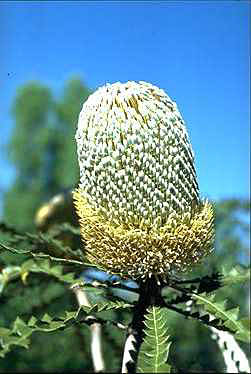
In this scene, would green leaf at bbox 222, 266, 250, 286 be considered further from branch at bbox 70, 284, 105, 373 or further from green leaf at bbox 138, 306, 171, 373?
branch at bbox 70, 284, 105, 373

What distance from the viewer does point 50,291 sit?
212 centimetres

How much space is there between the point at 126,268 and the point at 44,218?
1.32m

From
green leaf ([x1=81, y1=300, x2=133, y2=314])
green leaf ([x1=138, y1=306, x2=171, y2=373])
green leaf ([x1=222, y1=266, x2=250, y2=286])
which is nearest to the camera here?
green leaf ([x1=138, y1=306, x2=171, y2=373])

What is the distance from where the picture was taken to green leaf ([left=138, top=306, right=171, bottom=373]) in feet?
2.64

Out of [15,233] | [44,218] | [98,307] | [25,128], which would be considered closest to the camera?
[98,307]

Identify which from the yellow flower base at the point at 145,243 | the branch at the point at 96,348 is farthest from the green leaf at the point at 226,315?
the branch at the point at 96,348

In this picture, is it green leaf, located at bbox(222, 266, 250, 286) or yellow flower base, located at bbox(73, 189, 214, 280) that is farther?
green leaf, located at bbox(222, 266, 250, 286)

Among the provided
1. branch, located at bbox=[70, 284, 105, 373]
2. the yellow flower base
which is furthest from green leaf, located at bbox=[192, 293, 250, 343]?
branch, located at bbox=[70, 284, 105, 373]

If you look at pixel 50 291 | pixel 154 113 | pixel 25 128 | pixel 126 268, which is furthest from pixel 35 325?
pixel 25 128

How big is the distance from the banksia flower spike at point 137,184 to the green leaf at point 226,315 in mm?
89

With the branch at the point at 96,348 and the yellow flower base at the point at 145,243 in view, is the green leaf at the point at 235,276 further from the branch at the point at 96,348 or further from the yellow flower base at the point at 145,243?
the branch at the point at 96,348

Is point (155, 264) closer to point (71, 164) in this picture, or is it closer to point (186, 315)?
point (186, 315)

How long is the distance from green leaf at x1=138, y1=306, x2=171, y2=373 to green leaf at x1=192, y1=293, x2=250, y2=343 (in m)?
0.14

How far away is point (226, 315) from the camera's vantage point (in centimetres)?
115
